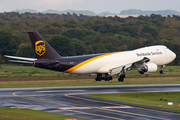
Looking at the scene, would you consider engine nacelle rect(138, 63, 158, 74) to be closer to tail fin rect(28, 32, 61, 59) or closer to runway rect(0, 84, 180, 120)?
tail fin rect(28, 32, 61, 59)

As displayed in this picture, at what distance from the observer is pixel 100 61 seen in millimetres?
56531

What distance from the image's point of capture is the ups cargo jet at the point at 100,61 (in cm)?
5159

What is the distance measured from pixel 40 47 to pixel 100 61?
1092 centimetres

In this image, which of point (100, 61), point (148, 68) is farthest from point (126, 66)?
point (100, 61)

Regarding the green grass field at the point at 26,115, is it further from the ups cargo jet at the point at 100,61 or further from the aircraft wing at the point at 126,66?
the aircraft wing at the point at 126,66

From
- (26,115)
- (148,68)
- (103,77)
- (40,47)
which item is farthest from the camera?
(103,77)

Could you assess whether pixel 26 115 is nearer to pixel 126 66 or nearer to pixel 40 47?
pixel 40 47

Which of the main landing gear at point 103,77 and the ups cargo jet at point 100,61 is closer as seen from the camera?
the ups cargo jet at point 100,61

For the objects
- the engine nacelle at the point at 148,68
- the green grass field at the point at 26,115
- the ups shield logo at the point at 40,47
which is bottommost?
the green grass field at the point at 26,115

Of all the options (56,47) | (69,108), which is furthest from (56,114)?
(56,47)

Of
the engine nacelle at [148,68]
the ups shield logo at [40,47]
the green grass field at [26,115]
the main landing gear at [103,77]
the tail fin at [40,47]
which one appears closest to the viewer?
the green grass field at [26,115]

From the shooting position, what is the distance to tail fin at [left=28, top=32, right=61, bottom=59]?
50.8 metres

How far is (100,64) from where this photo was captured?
185 ft

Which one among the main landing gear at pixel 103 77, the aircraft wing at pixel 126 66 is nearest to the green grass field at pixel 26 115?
the aircraft wing at pixel 126 66
